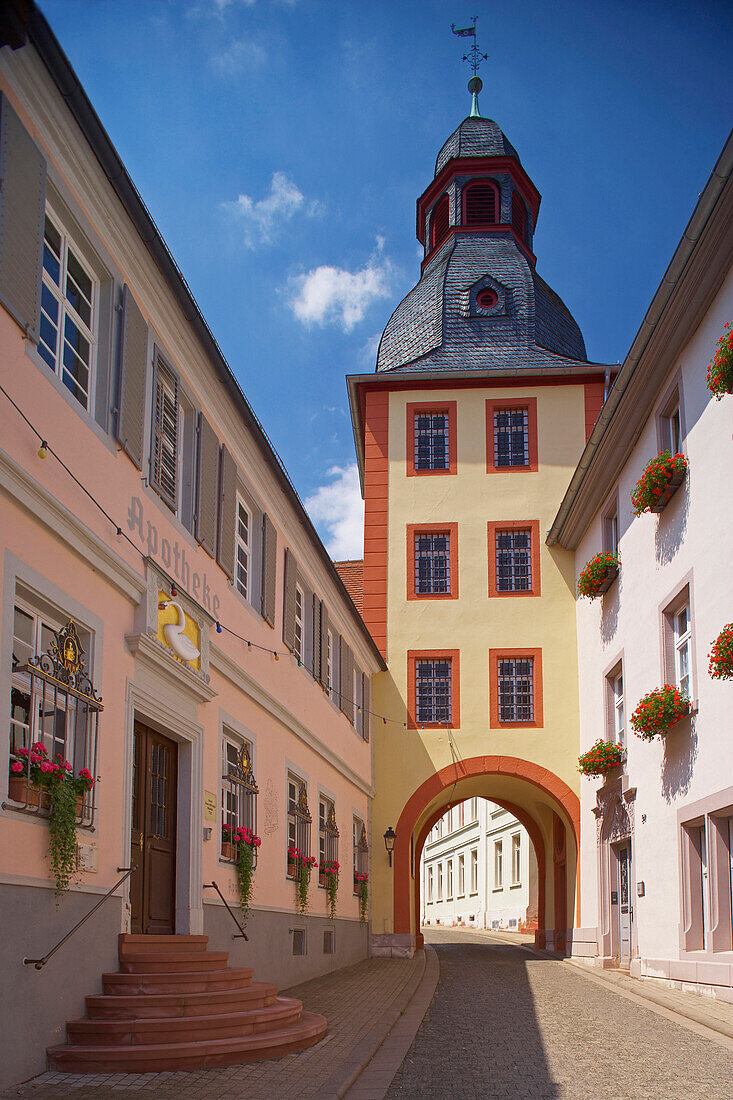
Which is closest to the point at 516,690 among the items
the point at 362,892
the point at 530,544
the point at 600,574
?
the point at 530,544

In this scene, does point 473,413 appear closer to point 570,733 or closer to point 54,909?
point 570,733

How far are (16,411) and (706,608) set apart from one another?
906 cm

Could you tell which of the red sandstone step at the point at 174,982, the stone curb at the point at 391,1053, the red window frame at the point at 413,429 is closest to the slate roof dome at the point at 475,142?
the red window frame at the point at 413,429

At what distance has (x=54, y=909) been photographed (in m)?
7.89

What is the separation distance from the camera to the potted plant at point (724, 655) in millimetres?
12117

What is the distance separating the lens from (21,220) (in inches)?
307

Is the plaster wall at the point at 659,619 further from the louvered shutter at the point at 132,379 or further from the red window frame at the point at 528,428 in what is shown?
the louvered shutter at the point at 132,379

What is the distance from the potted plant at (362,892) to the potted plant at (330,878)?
9.86 ft

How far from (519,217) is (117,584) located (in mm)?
23862

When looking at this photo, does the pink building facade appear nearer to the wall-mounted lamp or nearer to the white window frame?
the white window frame

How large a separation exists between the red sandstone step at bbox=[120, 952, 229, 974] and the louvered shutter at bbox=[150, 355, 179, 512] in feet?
12.6

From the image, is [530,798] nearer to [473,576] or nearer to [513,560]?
[473,576]

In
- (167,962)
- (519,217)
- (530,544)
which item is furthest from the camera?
(519,217)

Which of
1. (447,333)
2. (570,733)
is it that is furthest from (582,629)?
(447,333)
